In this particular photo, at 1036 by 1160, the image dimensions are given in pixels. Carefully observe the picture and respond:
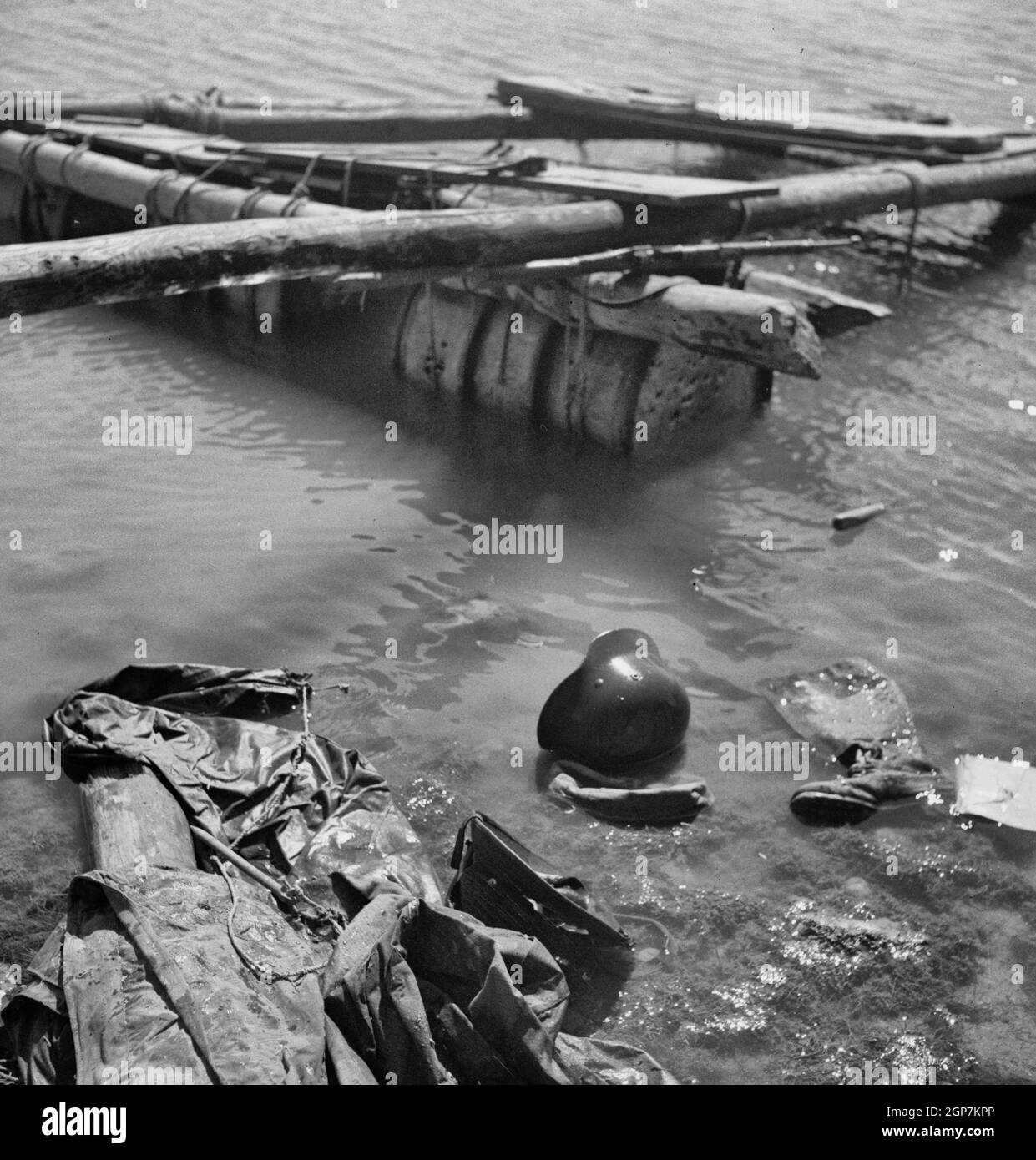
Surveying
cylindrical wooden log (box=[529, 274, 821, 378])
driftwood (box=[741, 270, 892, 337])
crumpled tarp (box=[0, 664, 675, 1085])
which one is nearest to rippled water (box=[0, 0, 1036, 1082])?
driftwood (box=[741, 270, 892, 337])

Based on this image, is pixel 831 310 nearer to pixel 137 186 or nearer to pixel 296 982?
pixel 137 186

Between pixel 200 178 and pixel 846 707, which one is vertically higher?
pixel 200 178

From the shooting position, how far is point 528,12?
2295 centimetres

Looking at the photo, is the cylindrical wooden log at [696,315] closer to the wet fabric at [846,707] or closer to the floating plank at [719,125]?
the wet fabric at [846,707]

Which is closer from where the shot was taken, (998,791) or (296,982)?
(296,982)

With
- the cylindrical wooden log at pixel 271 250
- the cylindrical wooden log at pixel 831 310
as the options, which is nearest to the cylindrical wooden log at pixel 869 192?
the cylindrical wooden log at pixel 831 310

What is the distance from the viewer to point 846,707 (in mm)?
7488

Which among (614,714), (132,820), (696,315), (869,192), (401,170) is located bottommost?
(132,820)

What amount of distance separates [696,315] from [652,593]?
209cm

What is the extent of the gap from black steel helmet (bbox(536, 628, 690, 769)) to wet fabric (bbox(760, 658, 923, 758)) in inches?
31.7

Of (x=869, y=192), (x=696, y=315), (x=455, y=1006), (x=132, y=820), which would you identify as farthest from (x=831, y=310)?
(x=455, y=1006)

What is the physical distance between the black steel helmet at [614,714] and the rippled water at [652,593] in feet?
0.84

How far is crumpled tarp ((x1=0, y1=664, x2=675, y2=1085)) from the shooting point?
4320mm
